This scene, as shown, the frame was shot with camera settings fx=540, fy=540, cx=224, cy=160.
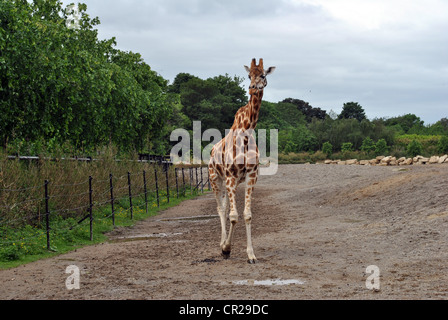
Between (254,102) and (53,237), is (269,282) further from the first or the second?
(53,237)

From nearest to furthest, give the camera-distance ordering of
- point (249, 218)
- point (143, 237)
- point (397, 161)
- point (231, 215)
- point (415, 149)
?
point (249, 218) < point (231, 215) < point (143, 237) < point (397, 161) < point (415, 149)

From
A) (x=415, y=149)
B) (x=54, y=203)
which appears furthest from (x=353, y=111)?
(x=54, y=203)

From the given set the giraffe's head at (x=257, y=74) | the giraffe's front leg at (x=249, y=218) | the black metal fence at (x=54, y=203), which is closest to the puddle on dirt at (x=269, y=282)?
the giraffe's front leg at (x=249, y=218)

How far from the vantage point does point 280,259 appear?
31.3 ft

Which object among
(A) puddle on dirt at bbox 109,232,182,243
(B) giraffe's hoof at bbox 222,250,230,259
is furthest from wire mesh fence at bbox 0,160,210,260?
(B) giraffe's hoof at bbox 222,250,230,259

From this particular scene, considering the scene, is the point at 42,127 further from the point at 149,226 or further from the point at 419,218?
the point at 419,218

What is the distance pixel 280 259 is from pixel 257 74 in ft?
11.2

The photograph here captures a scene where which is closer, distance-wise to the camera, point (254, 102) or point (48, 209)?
point (254, 102)

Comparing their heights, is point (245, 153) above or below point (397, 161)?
above

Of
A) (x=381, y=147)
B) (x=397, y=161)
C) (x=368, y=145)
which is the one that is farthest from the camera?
(x=368, y=145)

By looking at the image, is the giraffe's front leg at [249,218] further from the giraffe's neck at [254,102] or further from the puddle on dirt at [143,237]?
the puddle on dirt at [143,237]

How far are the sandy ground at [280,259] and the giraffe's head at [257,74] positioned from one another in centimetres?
320

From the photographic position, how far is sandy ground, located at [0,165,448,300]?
23.2 feet

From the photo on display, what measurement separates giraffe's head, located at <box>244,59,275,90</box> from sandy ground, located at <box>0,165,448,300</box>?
3.20 metres
